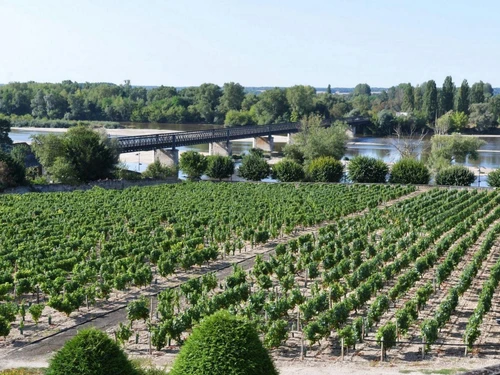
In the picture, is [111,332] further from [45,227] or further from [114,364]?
[45,227]

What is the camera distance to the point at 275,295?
26516 millimetres

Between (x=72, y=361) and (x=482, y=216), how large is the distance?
1430 inches

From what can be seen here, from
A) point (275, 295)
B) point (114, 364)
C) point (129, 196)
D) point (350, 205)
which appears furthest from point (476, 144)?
point (114, 364)

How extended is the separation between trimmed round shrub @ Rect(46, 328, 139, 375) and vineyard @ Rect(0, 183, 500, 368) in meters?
8.44

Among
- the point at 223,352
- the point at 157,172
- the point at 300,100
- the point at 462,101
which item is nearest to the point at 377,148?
the point at 462,101

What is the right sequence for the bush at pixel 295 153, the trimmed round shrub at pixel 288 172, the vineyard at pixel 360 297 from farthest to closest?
the bush at pixel 295 153 → the trimmed round shrub at pixel 288 172 → the vineyard at pixel 360 297

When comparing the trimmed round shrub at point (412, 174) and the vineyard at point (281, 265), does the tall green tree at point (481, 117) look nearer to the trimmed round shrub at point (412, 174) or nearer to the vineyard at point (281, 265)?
the trimmed round shrub at point (412, 174)

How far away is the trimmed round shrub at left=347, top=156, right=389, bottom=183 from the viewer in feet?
209

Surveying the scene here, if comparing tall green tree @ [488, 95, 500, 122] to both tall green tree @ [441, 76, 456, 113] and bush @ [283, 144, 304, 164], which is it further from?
bush @ [283, 144, 304, 164]

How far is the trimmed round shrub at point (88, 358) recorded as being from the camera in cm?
1212

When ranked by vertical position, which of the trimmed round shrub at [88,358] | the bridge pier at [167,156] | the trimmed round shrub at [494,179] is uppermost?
the trimmed round shrub at [88,358]

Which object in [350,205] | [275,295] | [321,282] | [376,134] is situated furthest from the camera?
[376,134]

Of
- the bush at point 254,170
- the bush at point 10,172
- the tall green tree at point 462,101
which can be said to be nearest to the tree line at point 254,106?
the tall green tree at point 462,101

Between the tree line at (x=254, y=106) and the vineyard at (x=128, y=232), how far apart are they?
272 feet
